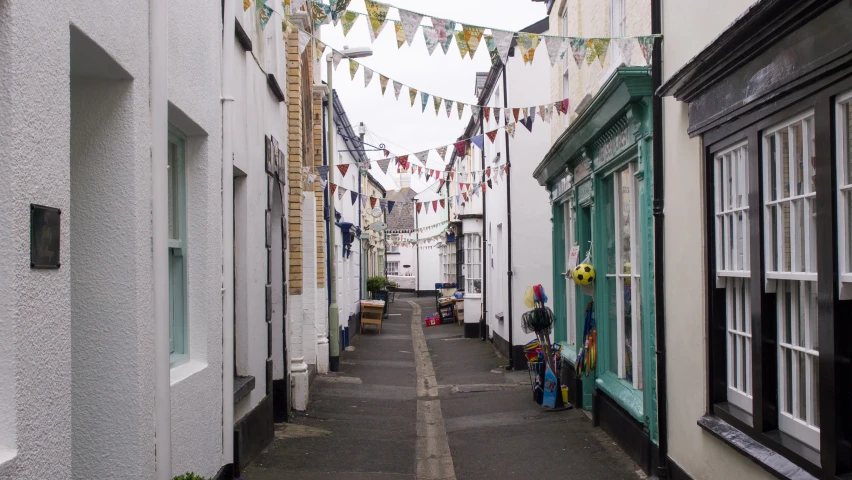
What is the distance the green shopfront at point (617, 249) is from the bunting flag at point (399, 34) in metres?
1.97

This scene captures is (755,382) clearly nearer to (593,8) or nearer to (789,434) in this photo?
(789,434)

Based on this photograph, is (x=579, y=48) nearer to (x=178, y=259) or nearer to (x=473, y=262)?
(x=178, y=259)

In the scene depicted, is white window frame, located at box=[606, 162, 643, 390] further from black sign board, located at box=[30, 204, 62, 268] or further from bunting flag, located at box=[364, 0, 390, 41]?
black sign board, located at box=[30, 204, 62, 268]

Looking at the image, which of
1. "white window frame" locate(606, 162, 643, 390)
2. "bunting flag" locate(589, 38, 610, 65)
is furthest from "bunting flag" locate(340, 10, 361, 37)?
"white window frame" locate(606, 162, 643, 390)

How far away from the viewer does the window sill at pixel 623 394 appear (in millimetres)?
8023

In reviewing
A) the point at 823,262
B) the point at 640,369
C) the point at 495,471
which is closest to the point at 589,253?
the point at 640,369

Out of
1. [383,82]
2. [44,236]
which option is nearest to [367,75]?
[383,82]

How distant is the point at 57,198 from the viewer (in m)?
3.25

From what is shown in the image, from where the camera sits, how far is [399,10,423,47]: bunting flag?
260 inches

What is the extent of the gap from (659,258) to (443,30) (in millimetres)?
2690

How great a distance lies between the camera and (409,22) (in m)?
6.67

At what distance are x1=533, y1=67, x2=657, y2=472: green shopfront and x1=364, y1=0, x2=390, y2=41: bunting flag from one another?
218 cm

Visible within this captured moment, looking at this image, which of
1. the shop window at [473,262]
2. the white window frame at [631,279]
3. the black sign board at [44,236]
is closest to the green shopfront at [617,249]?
the white window frame at [631,279]

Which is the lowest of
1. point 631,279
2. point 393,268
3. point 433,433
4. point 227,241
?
point 433,433
